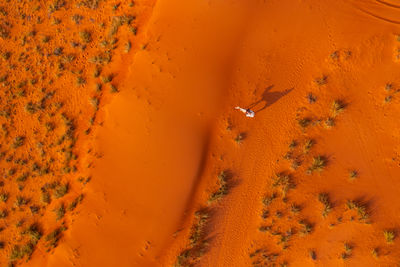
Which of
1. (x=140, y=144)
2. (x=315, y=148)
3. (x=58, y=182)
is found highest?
(x=315, y=148)

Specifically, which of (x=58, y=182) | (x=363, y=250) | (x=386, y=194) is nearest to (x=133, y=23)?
(x=58, y=182)

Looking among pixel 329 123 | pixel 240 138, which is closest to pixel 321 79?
pixel 329 123

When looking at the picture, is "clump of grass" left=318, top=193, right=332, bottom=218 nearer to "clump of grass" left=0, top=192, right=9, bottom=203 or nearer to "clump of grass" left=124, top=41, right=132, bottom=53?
"clump of grass" left=124, top=41, right=132, bottom=53

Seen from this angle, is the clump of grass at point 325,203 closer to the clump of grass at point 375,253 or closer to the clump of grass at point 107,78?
the clump of grass at point 375,253

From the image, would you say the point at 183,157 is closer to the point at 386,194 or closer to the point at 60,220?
the point at 60,220

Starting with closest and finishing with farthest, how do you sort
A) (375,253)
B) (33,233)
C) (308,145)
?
(33,233) → (308,145) → (375,253)

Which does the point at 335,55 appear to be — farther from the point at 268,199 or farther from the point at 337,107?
the point at 268,199

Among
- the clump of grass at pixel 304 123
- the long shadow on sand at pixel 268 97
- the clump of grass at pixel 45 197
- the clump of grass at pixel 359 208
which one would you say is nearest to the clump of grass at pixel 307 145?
the clump of grass at pixel 304 123
